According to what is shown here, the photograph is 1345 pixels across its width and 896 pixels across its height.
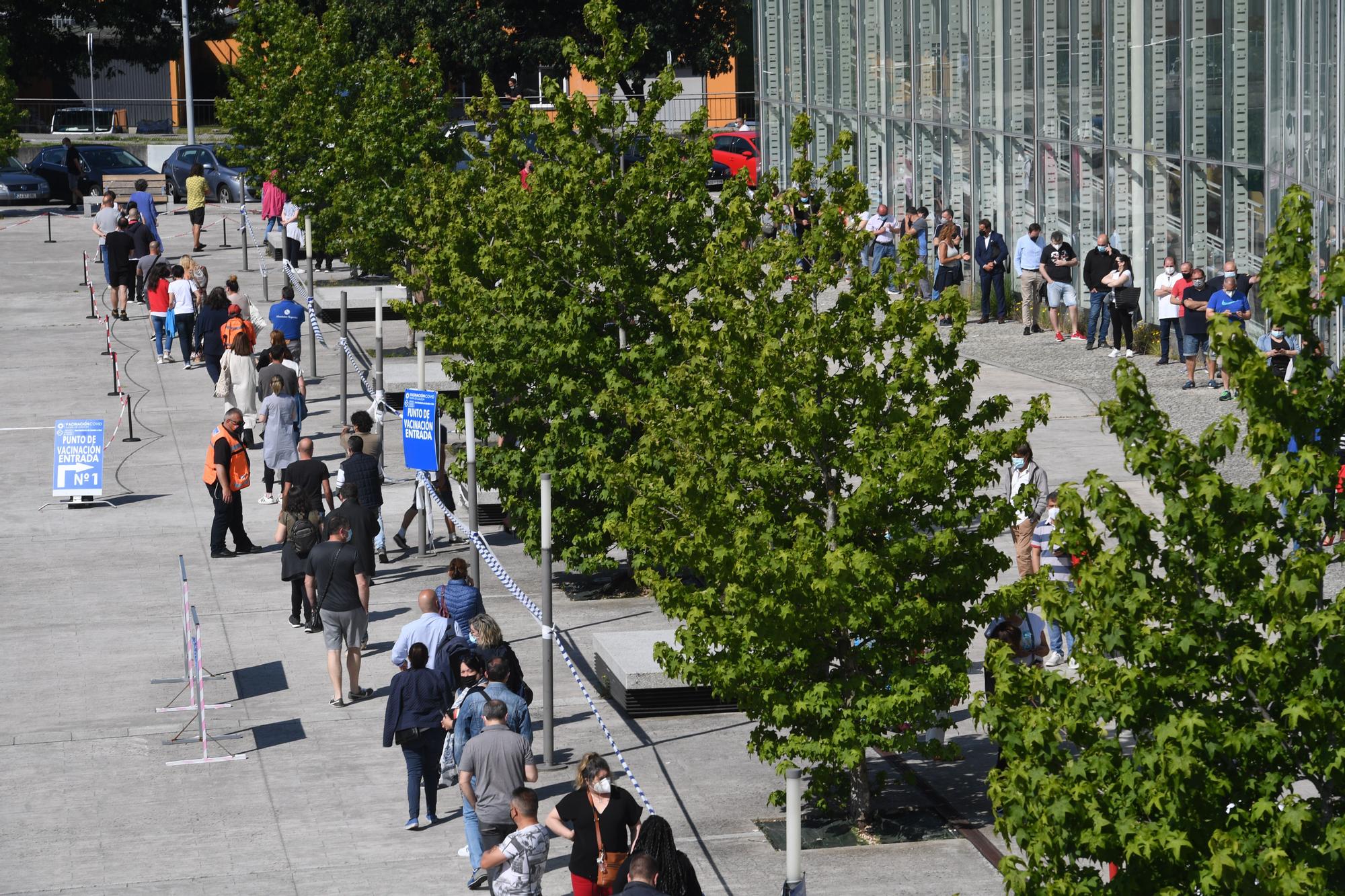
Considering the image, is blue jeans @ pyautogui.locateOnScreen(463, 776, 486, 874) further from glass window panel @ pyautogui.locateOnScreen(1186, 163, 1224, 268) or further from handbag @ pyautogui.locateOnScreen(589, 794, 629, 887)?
glass window panel @ pyautogui.locateOnScreen(1186, 163, 1224, 268)

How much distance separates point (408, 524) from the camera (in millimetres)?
22297

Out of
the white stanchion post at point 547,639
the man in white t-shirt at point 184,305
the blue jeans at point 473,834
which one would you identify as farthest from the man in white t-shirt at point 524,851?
the man in white t-shirt at point 184,305

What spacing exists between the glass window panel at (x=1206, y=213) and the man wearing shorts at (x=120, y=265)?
18.1 metres

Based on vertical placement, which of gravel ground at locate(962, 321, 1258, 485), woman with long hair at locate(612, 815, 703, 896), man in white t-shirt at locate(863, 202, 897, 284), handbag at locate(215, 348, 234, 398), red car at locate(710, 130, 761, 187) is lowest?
woman with long hair at locate(612, 815, 703, 896)

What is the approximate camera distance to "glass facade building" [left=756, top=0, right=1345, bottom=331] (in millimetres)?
26750

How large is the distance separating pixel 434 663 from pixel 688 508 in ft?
8.35

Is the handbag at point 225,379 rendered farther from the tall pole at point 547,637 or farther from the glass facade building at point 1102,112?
the glass facade building at point 1102,112

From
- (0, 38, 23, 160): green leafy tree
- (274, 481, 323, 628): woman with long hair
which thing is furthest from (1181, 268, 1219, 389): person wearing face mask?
(0, 38, 23, 160): green leafy tree

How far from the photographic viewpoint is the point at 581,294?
19.4 meters

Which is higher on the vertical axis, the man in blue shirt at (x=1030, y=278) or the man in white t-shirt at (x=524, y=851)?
the man in blue shirt at (x=1030, y=278)

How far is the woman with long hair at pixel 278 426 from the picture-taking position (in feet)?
76.6

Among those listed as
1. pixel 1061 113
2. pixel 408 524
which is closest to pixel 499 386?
pixel 408 524

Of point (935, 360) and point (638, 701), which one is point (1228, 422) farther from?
point (638, 701)

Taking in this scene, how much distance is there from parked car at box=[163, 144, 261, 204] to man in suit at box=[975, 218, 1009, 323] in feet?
88.0
